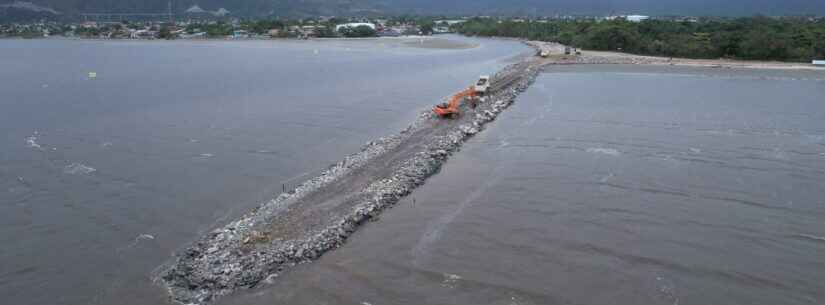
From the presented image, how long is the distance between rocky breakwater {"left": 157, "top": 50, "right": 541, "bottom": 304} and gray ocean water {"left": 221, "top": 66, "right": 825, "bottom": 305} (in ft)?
1.38

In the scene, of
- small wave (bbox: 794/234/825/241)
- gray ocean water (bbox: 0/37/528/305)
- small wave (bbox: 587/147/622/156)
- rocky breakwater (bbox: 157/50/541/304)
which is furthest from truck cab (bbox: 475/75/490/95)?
small wave (bbox: 794/234/825/241)

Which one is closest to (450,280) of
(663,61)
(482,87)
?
(482,87)

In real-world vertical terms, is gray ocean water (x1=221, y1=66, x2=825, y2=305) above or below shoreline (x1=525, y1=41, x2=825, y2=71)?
below

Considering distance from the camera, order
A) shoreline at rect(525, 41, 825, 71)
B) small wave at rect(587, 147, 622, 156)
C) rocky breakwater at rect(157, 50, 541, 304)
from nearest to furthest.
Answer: rocky breakwater at rect(157, 50, 541, 304) < small wave at rect(587, 147, 622, 156) < shoreline at rect(525, 41, 825, 71)

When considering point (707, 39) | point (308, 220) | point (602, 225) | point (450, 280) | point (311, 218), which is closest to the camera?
point (450, 280)

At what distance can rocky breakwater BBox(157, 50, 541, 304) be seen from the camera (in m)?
11.6

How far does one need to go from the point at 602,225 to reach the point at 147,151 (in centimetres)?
1664

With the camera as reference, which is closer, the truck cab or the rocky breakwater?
the rocky breakwater

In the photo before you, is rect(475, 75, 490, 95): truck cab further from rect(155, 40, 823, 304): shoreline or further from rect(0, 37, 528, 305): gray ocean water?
rect(155, 40, 823, 304): shoreline

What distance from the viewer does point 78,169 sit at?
63.7 feet

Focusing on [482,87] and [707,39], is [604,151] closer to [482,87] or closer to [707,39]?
[482,87]

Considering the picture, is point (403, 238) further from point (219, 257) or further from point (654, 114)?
point (654, 114)

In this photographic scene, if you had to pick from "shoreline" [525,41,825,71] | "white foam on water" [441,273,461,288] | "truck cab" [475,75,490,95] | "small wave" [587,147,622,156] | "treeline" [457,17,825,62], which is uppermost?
"treeline" [457,17,825,62]

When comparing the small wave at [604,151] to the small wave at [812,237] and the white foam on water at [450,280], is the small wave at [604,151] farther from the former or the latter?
the white foam on water at [450,280]
